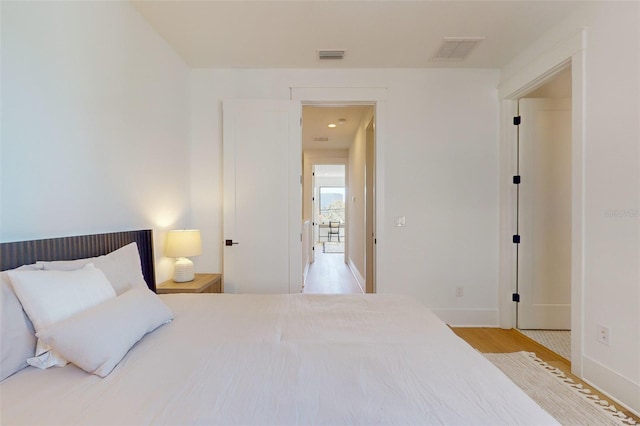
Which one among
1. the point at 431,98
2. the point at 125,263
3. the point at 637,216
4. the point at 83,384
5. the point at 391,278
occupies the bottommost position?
the point at 391,278

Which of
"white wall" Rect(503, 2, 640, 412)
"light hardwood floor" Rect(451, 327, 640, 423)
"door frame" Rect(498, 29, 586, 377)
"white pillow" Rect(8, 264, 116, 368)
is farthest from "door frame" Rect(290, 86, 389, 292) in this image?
"white pillow" Rect(8, 264, 116, 368)

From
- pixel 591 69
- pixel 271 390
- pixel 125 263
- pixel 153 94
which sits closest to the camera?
pixel 271 390

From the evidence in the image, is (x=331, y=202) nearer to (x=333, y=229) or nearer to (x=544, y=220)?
(x=333, y=229)

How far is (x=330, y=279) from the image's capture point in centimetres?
586

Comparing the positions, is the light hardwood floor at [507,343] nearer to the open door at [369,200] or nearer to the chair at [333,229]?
the open door at [369,200]

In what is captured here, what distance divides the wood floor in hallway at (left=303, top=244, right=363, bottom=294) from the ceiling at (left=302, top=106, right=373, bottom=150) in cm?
272

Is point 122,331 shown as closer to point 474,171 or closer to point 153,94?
point 153,94

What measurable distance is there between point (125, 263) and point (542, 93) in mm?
4257

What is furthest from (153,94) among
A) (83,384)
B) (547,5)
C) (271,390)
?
(547,5)

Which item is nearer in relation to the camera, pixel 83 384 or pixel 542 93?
pixel 83 384

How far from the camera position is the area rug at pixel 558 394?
1831 mm

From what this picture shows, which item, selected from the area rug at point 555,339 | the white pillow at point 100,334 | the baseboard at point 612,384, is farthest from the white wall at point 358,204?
the white pillow at point 100,334

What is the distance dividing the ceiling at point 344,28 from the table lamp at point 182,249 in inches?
68.4

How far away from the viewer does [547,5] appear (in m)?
2.31
